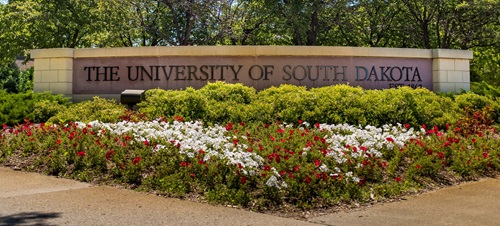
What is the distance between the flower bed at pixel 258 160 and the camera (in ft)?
18.3

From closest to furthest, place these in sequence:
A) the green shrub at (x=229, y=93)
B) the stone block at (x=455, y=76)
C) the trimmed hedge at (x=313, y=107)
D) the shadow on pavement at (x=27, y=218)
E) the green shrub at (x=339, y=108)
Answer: the shadow on pavement at (x=27, y=218) < the green shrub at (x=339, y=108) < the trimmed hedge at (x=313, y=107) < the green shrub at (x=229, y=93) < the stone block at (x=455, y=76)

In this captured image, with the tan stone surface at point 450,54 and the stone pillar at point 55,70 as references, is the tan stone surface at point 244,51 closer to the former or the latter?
the stone pillar at point 55,70

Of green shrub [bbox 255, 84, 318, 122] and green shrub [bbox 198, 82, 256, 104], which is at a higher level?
green shrub [bbox 198, 82, 256, 104]

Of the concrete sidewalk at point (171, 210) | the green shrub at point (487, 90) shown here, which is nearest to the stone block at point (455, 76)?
the green shrub at point (487, 90)

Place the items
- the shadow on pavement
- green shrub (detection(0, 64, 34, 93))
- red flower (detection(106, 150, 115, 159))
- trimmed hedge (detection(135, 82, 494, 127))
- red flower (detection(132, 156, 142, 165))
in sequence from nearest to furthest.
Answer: the shadow on pavement
red flower (detection(132, 156, 142, 165))
red flower (detection(106, 150, 115, 159))
trimmed hedge (detection(135, 82, 494, 127))
green shrub (detection(0, 64, 34, 93))

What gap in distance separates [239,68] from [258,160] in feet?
23.3

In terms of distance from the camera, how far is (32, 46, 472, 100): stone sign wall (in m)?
13.1

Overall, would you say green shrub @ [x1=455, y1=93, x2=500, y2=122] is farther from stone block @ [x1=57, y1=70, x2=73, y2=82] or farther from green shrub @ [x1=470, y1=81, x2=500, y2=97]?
stone block @ [x1=57, y1=70, x2=73, y2=82]

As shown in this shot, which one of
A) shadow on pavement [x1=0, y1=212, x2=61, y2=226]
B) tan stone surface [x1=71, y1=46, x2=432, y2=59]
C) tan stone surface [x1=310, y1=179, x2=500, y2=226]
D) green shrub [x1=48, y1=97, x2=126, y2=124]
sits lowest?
shadow on pavement [x1=0, y1=212, x2=61, y2=226]

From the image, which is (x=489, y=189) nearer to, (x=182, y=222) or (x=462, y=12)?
(x=182, y=222)

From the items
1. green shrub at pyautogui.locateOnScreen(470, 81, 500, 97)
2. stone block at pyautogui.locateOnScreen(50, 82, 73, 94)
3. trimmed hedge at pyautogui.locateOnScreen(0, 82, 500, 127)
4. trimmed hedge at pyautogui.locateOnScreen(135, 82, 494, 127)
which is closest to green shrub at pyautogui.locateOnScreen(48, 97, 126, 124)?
trimmed hedge at pyautogui.locateOnScreen(0, 82, 500, 127)

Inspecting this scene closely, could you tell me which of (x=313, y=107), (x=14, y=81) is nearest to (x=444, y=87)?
(x=313, y=107)

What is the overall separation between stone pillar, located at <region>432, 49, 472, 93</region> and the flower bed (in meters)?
5.39

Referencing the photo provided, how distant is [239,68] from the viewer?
43.0ft
